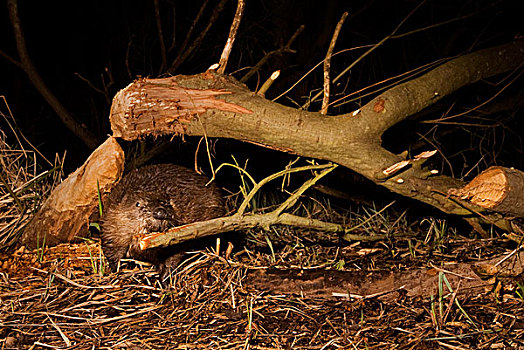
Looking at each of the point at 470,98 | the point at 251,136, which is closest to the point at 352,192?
the point at 470,98

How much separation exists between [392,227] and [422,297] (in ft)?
3.42

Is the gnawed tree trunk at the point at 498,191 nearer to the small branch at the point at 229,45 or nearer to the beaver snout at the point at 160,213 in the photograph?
Answer: the small branch at the point at 229,45

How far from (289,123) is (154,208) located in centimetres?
103

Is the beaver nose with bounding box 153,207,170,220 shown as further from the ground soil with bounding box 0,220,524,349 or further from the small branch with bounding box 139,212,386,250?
the small branch with bounding box 139,212,386,250

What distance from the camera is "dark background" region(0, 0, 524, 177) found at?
3.65 m

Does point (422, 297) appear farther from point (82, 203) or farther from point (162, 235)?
point (82, 203)

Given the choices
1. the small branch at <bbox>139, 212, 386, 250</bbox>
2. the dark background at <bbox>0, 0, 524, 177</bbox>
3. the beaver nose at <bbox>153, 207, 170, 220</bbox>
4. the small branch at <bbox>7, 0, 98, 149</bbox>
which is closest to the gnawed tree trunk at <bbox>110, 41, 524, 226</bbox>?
the small branch at <bbox>139, 212, 386, 250</bbox>

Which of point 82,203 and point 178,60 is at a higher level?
point 178,60

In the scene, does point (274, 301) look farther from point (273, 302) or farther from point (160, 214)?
point (160, 214)

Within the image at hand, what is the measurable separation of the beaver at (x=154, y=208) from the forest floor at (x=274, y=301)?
0.10 meters

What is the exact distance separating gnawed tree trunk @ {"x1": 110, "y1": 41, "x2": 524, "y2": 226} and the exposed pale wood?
0.57 metres

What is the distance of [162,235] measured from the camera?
2133mm

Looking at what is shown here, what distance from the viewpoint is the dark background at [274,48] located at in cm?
365

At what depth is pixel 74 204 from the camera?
9.70 feet
